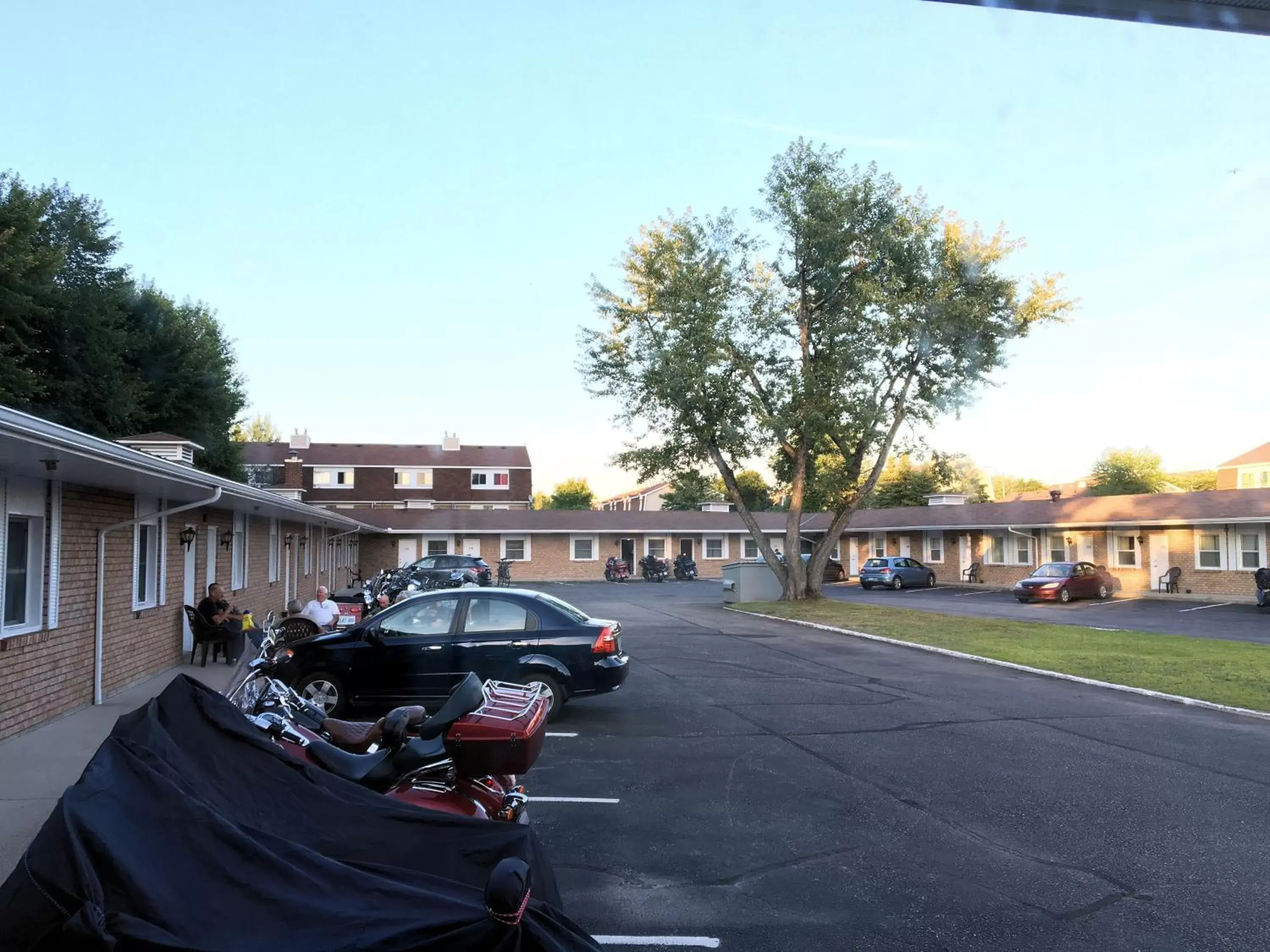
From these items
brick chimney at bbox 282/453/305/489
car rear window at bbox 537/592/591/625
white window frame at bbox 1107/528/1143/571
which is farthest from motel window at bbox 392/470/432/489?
car rear window at bbox 537/592/591/625

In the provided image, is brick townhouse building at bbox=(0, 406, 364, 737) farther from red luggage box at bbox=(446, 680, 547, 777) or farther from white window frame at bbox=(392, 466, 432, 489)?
white window frame at bbox=(392, 466, 432, 489)

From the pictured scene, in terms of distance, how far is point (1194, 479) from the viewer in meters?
85.9

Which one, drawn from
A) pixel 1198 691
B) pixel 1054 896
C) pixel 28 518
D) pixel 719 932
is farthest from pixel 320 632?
pixel 1198 691

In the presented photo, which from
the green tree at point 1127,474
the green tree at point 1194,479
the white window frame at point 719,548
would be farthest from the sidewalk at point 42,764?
the green tree at point 1194,479

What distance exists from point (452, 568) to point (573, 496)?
76.1 meters

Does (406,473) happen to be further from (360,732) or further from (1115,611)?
(360,732)

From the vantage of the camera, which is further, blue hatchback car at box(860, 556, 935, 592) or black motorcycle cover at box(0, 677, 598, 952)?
blue hatchback car at box(860, 556, 935, 592)

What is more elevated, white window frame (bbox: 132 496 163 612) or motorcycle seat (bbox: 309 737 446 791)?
white window frame (bbox: 132 496 163 612)

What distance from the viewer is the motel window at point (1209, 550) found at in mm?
32469

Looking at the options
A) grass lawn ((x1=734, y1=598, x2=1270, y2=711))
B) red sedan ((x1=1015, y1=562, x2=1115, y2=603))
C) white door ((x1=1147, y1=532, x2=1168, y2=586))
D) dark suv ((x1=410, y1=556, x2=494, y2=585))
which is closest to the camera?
grass lawn ((x1=734, y1=598, x2=1270, y2=711))

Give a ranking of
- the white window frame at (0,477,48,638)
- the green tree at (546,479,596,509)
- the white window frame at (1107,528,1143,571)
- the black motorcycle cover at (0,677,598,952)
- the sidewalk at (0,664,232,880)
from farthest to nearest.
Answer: the green tree at (546,479,596,509) < the white window frame at (1107,528,1143,571) < the white window frame at (0,477,48,638) < the sidewalk at (0,664,232,880) < the black motorcycle cover at (0,677,598,952)

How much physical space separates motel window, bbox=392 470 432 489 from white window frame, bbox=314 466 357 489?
9.16 ft

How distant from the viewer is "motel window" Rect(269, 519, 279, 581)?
21.1 metres

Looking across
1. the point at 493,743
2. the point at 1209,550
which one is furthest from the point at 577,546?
the point at 493,743
